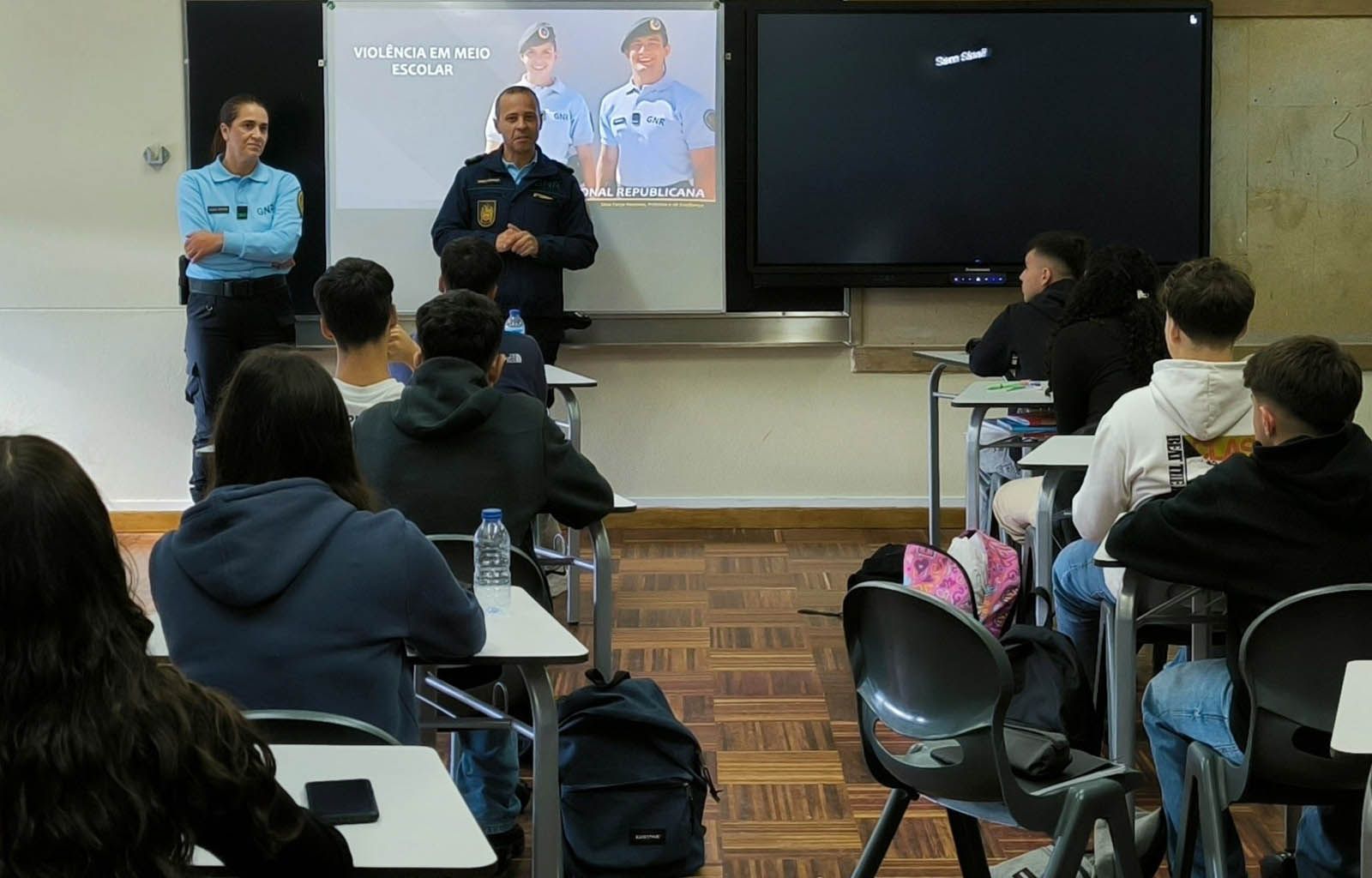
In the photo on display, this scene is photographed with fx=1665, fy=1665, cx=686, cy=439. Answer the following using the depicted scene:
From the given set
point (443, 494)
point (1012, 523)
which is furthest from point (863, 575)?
point (443, 494)

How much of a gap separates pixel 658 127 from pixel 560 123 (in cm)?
38

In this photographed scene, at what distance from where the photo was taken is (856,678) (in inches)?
104

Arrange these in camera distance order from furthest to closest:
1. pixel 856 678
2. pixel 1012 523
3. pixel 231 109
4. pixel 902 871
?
pixel 231 109 < pixel 1012 523 < pixel 902 871 < pixel 856 678

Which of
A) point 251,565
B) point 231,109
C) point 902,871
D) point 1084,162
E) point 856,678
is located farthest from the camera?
point 1084,162

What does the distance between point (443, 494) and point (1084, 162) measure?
381cm

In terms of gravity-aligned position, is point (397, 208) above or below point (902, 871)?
above

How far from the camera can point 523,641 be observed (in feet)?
8.35

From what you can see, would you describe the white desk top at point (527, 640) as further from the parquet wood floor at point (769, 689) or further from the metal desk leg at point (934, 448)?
the metal desk leg at point (934, 448)

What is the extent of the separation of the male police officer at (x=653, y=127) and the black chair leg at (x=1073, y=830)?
4419mm

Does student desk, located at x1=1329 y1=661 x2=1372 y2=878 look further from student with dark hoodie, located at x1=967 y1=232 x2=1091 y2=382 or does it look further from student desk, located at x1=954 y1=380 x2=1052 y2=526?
student with dark hoodie, located at x1=967 y1=232 x2=1091 y2=382

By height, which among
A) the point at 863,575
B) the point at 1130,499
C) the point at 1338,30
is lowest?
the point at 863,575

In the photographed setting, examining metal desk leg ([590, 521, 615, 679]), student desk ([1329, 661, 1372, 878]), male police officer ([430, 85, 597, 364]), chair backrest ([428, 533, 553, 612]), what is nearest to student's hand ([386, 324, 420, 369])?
metal desk leg ([590, 521, 615, 679])

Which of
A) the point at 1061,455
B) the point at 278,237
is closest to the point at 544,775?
the point at 1061,455

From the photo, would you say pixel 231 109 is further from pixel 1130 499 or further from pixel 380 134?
pixel 1130 499
